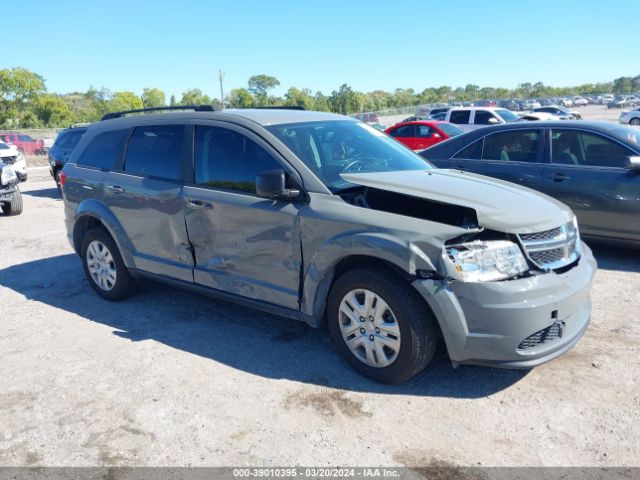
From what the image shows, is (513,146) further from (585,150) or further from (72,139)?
(72,139)

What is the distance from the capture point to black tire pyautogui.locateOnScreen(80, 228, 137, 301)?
203 inches

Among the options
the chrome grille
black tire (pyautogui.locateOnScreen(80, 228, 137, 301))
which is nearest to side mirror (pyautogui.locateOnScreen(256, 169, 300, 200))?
the chrome grille

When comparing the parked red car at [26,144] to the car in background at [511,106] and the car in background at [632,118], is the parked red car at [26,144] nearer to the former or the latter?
the car in background at [632,118]

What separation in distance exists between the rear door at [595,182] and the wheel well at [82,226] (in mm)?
5000

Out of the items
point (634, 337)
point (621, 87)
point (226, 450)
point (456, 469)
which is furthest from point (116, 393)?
point (621, 87)

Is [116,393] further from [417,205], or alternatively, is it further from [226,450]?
[417,205]

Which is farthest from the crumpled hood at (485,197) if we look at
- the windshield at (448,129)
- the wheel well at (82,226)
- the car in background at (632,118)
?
the car in background at (632,118)

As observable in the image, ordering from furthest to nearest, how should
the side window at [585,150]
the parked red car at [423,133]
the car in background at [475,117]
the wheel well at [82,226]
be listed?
the car in background at [475,117] < the parked red car at [423,133] < the side window at [585,150] < the wheel well at [82,226]

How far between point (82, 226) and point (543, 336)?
4.50 meters

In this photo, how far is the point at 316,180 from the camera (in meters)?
3.78

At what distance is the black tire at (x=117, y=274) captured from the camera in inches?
203

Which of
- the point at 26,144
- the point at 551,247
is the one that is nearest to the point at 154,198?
the point at 551,247

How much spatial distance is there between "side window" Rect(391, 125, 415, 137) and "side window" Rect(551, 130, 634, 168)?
33.6 feet

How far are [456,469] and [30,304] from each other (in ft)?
14.9
